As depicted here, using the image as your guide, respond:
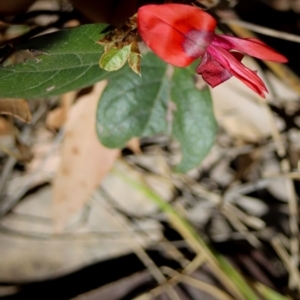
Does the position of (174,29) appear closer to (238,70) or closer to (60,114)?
(238,70)

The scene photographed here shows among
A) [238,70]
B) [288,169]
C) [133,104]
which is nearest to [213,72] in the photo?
[238,70]

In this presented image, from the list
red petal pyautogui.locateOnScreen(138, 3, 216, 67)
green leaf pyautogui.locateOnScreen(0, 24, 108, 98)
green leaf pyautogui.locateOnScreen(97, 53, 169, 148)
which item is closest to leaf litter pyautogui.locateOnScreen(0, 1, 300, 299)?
green leaf pyautogui.locateOnScreen(97, 53, 169, 148)

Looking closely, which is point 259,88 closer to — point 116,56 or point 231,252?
point 116,56

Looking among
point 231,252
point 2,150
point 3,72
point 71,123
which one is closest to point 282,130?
point 231,252

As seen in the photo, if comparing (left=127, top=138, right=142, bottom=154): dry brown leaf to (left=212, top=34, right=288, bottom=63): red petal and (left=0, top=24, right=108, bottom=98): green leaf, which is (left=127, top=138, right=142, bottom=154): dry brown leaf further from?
(left=212, top=34, right=288, bottom=63): red petal

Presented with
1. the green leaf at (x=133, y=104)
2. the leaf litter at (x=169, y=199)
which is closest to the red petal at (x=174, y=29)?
the green leaf at (x=133, y=104)

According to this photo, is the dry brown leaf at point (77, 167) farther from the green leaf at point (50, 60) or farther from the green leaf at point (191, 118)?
the green leaf at point (50, 60)
